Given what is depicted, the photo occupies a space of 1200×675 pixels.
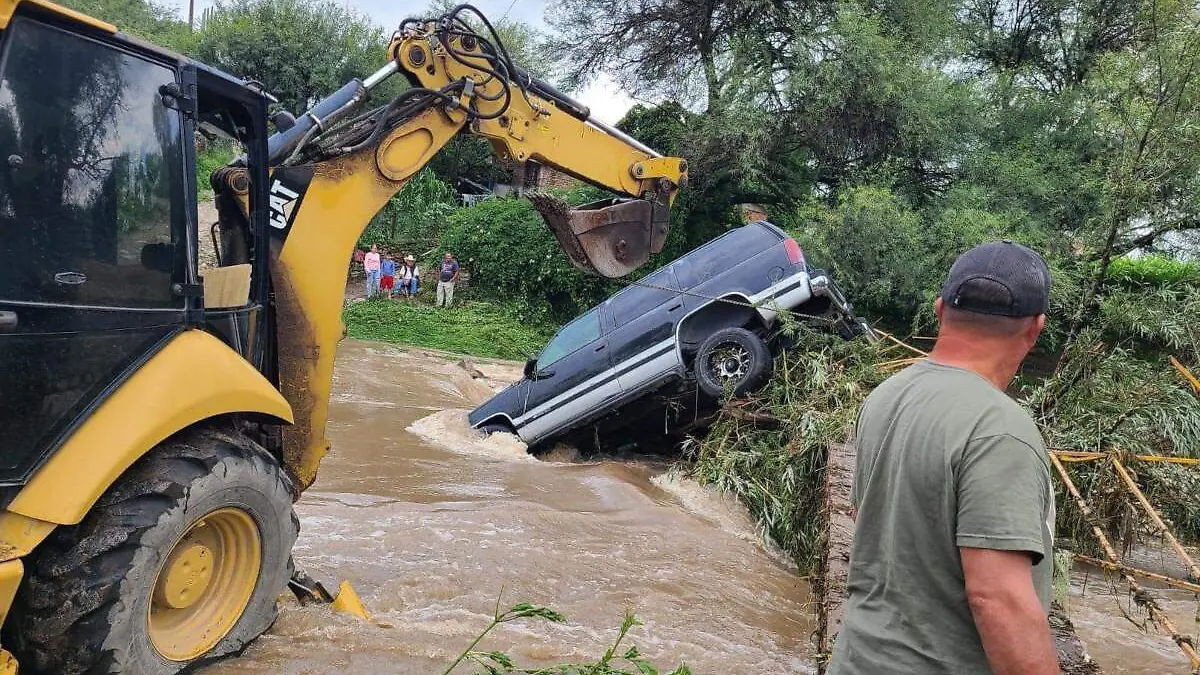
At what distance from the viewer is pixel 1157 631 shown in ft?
19.0

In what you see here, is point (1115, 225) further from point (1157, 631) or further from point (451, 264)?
point (451, 264)

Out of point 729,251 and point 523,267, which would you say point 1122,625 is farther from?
point 523,267

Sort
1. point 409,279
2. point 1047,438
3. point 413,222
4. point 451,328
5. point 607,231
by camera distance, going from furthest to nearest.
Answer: point 413,222 < point 409,279 < point 451,328 < point 607,231 < point 1047,438

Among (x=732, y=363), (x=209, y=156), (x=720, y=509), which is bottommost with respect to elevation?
(x=720, y=509)

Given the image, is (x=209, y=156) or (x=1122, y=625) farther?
(x=209, y=156)

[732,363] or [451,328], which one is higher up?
[732,363]

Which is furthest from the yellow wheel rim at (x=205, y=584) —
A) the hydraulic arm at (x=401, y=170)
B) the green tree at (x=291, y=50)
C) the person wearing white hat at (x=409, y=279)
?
the green tree at (x=291, y=50)

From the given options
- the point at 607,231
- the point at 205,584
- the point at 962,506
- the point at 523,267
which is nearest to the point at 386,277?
the point at 523,267

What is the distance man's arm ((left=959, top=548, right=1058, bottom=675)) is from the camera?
68.8 inches

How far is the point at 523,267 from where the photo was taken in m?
22.2

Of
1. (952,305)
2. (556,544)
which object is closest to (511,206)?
(556,544)

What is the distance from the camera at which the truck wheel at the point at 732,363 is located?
831 cm

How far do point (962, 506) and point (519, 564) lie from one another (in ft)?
14.1

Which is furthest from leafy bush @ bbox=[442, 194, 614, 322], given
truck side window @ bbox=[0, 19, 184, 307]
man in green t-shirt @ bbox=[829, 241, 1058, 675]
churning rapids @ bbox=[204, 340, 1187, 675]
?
man in green t-shirt @ bbox=[829, 241, 1058, 675]
